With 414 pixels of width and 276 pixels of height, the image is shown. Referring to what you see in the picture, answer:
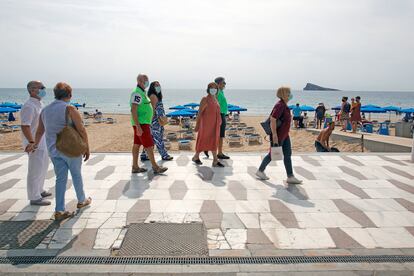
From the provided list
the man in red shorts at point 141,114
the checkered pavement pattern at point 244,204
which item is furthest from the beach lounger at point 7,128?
the man in red shorts at point 141,114

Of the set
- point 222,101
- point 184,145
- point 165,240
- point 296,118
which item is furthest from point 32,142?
point 296,118

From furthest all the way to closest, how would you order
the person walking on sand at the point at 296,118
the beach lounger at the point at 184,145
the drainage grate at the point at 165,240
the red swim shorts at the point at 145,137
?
the person walking on sand at the point at 296,118 < the beach lounger at the point at 184,145 < the red swim shorts at the point at 145,137 < the drainage grate at the point at 165,240

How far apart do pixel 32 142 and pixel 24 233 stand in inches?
46.1

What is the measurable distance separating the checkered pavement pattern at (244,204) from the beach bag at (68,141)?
0.82m

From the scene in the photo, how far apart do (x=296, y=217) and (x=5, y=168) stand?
17.5 ft

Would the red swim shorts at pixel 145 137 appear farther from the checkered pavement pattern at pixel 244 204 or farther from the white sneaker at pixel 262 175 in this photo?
the white sneaker at pixel 262 175

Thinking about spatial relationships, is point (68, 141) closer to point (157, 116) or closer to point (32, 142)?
point (32, 142)

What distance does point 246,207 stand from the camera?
15.0 ft

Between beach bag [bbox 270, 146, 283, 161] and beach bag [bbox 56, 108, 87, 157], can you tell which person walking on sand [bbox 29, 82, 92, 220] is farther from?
beach bag [bbox 270, 146, 283, 161]

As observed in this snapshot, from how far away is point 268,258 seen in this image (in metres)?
3.29

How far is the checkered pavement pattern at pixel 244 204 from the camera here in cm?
368

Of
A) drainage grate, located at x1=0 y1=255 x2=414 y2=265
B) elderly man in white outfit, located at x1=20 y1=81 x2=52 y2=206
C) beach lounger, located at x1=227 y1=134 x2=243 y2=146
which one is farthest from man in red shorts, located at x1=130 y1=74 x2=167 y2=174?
beach lounger, located at x1=227 y1=134 x2=243 y2=146

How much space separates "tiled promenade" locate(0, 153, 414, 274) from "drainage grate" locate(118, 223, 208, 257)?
11 centimetres

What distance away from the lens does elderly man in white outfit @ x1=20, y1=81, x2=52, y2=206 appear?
4371 mm
